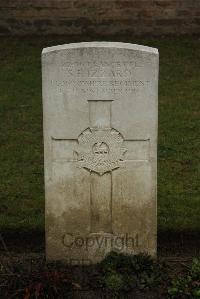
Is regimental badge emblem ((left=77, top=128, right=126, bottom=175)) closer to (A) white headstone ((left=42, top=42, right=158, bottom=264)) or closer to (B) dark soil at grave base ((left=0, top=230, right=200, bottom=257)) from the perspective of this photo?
(A) white headstone ((left=42, top=42, right=158, bottom=264))

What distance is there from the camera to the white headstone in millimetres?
5270

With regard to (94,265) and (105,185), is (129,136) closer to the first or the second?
(105,185)

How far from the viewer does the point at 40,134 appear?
8.94m

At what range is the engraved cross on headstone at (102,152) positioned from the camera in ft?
17.7

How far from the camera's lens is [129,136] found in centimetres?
540

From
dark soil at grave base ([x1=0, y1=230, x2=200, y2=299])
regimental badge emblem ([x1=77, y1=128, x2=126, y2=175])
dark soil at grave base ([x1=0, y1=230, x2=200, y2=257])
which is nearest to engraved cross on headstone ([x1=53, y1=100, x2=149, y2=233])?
regimental badge emblem ([x1=77, y1=128, x2=126, y2=175])

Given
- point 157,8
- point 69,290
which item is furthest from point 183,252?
point 157,8

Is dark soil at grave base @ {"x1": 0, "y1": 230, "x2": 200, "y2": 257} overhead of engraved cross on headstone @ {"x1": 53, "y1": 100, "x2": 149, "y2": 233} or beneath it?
beneath

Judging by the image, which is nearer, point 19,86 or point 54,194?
point 54,194

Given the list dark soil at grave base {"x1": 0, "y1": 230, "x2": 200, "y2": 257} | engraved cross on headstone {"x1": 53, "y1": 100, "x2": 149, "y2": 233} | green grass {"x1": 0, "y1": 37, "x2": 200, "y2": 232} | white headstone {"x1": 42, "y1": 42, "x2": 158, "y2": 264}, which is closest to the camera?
white headstone {"x1": 42, "y1": 42, "x2": 158, "y2": 264}

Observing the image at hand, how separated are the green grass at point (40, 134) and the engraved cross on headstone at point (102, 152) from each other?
1081mm

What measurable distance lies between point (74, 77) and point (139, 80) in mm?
479

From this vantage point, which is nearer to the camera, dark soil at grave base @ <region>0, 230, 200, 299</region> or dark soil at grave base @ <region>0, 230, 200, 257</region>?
dark soil at grave base @ <region>0, 230, 200, 299</region>

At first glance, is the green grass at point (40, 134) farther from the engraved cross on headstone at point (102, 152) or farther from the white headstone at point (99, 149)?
the engraved cross on headstone at point (102, 152)
